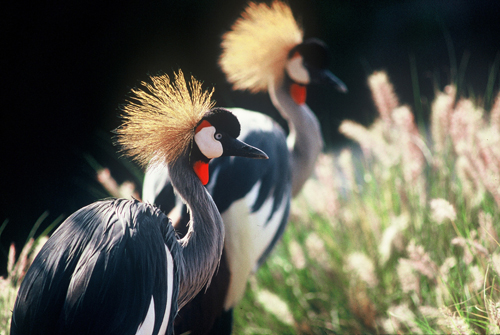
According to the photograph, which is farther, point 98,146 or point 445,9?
point 445,9

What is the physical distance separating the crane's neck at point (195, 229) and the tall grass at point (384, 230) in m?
0.36

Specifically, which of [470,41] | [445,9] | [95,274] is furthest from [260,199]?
[470,41]

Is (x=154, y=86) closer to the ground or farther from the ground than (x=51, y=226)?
farther from the ground

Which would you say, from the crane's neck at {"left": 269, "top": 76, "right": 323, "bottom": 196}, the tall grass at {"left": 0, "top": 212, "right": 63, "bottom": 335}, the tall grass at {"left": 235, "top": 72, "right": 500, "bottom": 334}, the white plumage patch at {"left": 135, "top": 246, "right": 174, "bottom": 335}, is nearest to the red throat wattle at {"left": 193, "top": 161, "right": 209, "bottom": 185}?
the white plumage patch at {"left": 135, "top": 246, "right": 174, "bottom": 335}

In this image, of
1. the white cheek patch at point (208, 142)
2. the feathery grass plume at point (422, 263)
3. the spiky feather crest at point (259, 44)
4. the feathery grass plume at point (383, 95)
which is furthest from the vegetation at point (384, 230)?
the white cheek patch at point (208, 142)

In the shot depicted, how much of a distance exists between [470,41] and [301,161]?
982 millimetres

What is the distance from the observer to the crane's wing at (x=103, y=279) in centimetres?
42

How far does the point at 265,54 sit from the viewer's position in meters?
0.98

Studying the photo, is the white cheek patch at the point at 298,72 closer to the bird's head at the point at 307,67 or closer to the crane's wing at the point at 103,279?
the bird's head at the point at 307,67

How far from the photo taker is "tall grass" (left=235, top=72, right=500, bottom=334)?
34.0 inches

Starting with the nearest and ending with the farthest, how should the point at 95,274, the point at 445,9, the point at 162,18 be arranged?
the point at 95,274 < the point at 162,18 < the point at 445,9

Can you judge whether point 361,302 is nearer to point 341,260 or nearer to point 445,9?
point 341,260

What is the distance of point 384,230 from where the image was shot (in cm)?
104

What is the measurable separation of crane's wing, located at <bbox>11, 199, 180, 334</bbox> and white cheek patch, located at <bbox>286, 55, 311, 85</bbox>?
2.26 feet
